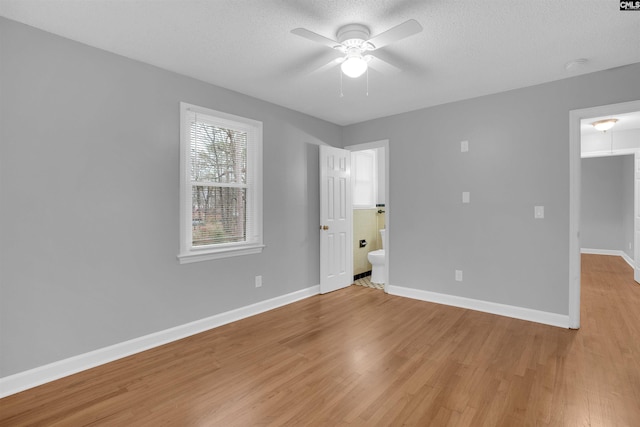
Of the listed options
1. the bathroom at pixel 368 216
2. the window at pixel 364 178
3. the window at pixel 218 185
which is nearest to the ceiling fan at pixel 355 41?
the window at pixel 218 185

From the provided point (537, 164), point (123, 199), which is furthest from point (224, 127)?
point (537, 164)

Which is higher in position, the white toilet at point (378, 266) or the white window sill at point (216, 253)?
the white window sill at point (216, 253)

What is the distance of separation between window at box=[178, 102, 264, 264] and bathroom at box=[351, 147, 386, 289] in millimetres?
1968

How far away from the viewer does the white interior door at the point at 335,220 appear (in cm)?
440

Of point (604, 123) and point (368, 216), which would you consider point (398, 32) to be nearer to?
point (368, 216)

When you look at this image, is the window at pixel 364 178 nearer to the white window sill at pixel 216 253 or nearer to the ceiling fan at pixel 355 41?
the white window sill at pixel 216 253

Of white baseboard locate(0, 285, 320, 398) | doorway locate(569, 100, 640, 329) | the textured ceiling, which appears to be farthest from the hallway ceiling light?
white baseboard locate(0, 285, 320, 398)

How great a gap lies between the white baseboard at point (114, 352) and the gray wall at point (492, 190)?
215 cm

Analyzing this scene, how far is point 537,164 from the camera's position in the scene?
3.33m

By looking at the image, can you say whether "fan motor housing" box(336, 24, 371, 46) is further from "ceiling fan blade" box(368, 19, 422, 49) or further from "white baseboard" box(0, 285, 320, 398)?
"white baseboard" box(0, 285, 320, 398)

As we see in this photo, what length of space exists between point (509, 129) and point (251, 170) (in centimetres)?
292

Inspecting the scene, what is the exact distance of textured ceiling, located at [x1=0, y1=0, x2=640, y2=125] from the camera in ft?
6.58

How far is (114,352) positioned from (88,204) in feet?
3.98

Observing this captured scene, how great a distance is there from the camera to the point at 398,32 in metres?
→ 1.96
